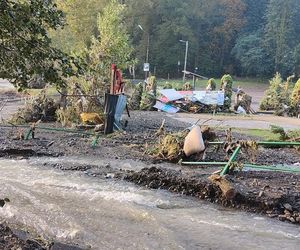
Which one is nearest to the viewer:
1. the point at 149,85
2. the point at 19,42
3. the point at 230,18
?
the point at 19,42

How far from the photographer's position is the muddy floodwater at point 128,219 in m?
7.95

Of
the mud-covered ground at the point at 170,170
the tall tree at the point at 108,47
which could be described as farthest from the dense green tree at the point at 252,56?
the mud-covered ground at the point at 170,170

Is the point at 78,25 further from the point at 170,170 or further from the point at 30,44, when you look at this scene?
the point at 30,44

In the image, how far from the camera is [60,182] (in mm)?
11727

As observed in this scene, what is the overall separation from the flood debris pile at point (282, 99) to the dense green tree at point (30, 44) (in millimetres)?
33264

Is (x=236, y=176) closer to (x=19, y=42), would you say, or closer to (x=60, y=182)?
(x=60, y=182)

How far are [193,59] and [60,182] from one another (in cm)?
8291

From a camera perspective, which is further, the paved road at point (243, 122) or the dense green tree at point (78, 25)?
the dense green tree at point (78, 25)

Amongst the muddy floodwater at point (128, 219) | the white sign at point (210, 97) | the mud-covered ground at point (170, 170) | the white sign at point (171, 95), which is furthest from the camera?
the white sign at point (210, 97)

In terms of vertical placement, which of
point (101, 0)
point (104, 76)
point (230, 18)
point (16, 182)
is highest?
point (230, 18)

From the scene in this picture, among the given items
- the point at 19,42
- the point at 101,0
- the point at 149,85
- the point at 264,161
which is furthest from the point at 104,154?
the point at 101,0

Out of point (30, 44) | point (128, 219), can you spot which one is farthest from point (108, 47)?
point (30, 44)

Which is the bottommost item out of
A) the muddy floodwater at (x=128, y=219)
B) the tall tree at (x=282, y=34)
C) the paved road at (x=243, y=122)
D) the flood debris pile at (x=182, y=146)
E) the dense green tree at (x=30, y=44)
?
the muddy floodwater at (x=128, y=219)

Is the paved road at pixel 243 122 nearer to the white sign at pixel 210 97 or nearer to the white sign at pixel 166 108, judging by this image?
the white sign at pixel 166 108
